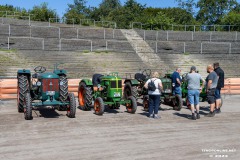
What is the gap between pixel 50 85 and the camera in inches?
402

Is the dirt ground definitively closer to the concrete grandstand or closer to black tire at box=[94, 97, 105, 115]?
black tire at box=[94, 97, 105, 115]

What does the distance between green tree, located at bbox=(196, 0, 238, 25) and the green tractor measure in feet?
217

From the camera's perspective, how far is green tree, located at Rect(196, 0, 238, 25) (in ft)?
245

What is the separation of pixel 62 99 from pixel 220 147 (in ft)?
17.2

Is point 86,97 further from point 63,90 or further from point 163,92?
point 163,92

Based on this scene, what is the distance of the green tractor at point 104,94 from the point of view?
11.2 metres

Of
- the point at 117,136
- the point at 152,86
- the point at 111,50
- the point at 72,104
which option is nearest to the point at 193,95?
the point at 152,86

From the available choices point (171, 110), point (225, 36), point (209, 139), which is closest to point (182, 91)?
point (171, 110)

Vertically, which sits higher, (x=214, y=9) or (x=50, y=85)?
(x=214, y=9)

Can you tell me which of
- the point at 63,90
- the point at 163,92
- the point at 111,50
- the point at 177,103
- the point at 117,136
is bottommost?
the point at 117,136

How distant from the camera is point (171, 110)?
1230cm

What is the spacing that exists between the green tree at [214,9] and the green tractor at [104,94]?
66033mm

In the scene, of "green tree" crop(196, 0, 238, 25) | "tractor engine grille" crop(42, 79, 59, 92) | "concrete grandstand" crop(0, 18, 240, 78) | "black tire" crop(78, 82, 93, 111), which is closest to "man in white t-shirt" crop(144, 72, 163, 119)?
"black tire" crop(78, 82, 93, 111)

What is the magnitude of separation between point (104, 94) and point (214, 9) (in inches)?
2716
